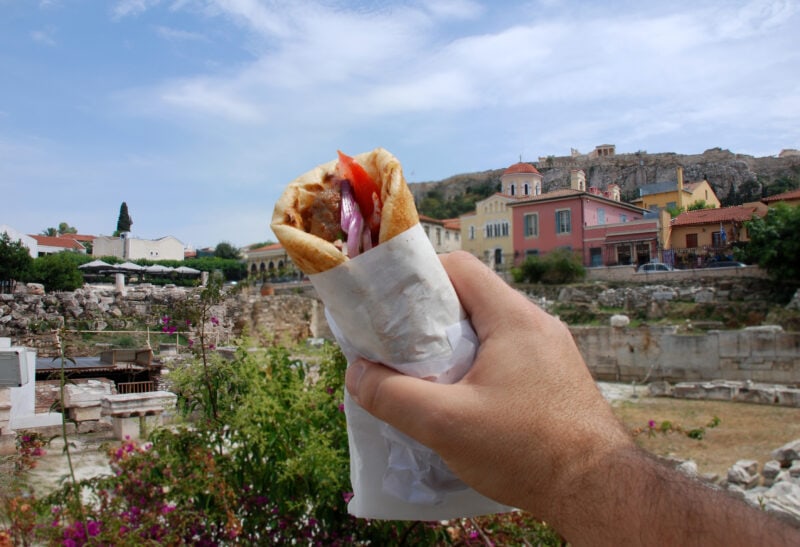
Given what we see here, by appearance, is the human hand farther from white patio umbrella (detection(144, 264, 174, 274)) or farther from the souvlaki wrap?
white patio umbrella (detection(144, 264, 174, 274))

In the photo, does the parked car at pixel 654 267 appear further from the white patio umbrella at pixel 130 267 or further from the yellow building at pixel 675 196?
the white patio umbrella at pixel 130 267

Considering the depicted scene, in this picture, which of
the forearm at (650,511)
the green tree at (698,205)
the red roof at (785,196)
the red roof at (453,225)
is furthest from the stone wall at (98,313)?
the red roof at (785,196)

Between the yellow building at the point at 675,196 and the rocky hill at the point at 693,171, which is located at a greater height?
the rocky hill at the point at 693,171

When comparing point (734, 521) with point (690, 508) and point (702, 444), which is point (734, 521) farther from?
point (702, 444)

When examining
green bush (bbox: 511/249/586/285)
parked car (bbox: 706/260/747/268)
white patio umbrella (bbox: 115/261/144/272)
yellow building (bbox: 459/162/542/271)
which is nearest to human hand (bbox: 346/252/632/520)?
white patio umbrella (bbox: 115/261/144/272)

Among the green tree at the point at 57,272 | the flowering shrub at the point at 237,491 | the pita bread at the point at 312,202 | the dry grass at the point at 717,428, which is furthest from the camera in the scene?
the green tree at the point at 57,272

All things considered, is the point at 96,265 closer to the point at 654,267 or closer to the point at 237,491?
the point at 237,491
